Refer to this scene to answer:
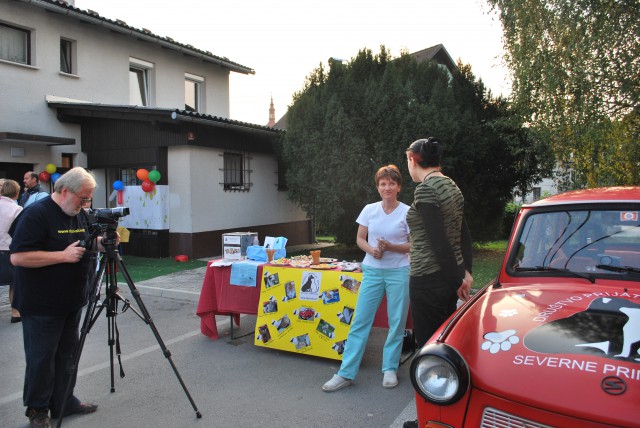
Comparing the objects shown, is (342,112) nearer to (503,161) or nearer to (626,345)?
(503,161)

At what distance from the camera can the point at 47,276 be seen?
11.0 feet

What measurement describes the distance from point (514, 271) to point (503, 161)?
1015 cm

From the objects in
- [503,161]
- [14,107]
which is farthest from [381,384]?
[14,107]

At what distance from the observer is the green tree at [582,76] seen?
873 centimetres

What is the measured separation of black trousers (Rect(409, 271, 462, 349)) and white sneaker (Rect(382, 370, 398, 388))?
1.09 meters

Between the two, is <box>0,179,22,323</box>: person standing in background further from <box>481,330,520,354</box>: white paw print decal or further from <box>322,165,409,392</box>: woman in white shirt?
<box>481,330,520,354</box>: white paw print decal

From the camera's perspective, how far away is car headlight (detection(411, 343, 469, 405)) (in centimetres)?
209

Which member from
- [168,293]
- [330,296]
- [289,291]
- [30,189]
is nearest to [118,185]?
[30,189]

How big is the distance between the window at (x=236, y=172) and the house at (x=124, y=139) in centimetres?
3

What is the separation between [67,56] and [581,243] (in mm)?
15130

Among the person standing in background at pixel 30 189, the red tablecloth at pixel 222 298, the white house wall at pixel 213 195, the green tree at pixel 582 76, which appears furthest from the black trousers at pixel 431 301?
the white house wall at pixel 213 195

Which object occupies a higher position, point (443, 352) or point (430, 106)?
point (430, 106)

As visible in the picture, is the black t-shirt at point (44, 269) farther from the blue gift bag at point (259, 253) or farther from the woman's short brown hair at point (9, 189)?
the woman's short brown hair at point (9, 189)

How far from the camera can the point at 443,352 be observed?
2170 millimetres
